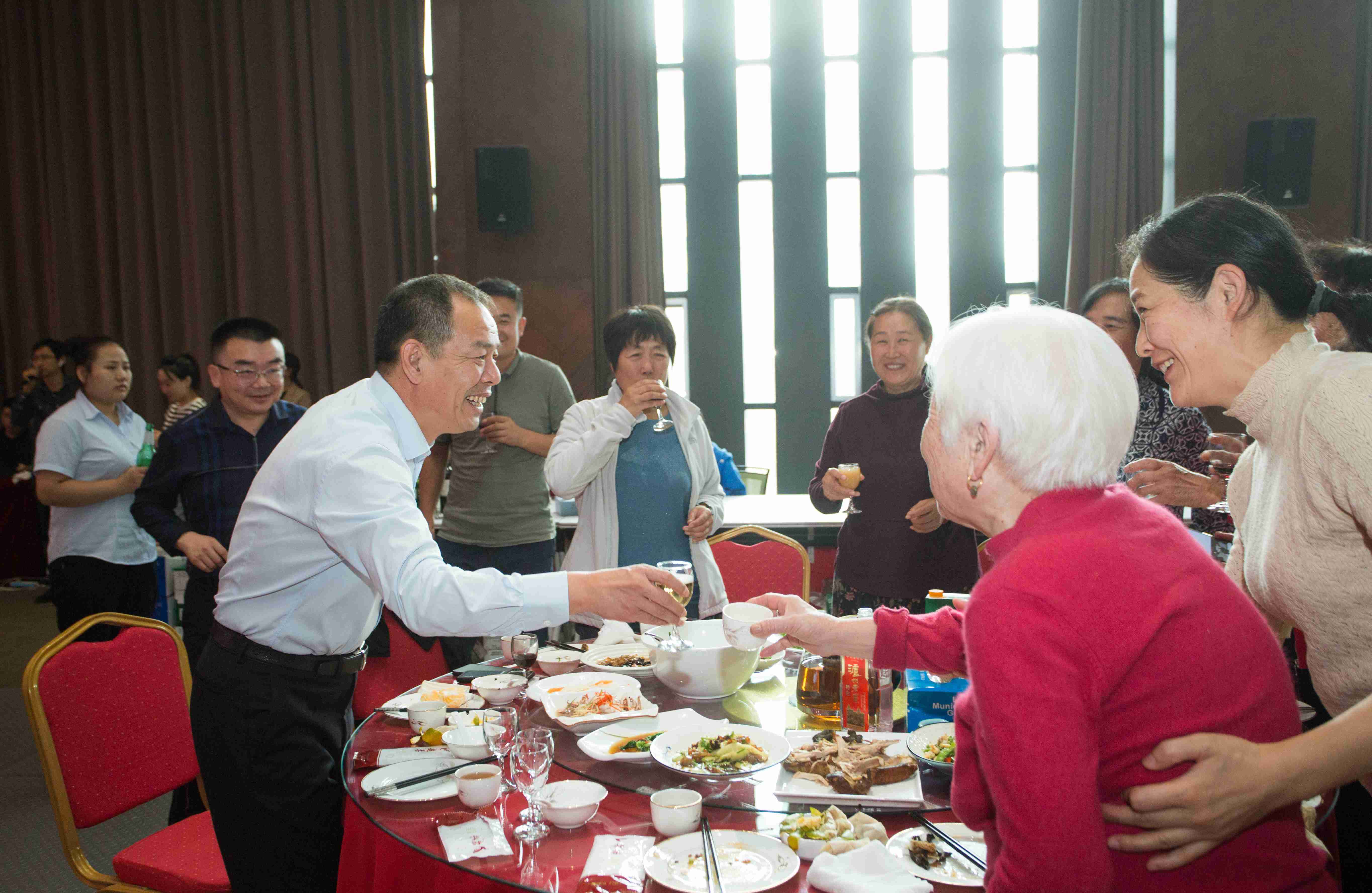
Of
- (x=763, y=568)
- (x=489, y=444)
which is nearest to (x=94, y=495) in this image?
(x=489, y=444)

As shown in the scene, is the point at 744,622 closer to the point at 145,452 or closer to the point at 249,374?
the point at 249,374

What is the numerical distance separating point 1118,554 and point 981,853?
0.53 meters

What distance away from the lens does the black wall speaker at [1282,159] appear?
601 centimetres

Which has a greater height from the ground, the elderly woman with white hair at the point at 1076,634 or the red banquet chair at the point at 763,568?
the elderly woman with white hair at the point at 1076,634

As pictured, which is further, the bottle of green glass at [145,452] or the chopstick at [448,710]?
Answer: the bottle of green glass at [145,452]

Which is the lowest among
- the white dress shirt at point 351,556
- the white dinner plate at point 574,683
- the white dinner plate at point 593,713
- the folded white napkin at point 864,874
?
the white dinner plate at point 574,683

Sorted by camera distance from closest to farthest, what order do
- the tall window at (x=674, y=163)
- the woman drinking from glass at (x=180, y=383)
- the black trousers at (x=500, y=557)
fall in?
the black trousers at (x=500, y=557) → the woman drinking from glass at (x=180, y=383) → the tall window at (x=674, y=163)

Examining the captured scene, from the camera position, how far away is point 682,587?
5.43ft

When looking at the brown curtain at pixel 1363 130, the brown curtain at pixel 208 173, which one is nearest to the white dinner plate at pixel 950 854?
the brown curtain at pixel 208 173

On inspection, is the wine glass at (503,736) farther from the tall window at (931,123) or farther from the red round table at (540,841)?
the tall window at (931,123)

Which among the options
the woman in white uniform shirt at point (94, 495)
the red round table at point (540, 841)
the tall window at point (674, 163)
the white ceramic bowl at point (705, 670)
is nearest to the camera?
the red round table at point (540, 841)

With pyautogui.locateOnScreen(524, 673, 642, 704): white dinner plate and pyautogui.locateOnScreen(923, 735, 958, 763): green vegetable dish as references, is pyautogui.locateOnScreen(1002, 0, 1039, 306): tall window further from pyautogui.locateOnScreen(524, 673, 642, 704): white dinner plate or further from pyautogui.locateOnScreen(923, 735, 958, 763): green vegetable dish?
pyautogui.locateOnScreen(923, 735, 958, 763): green vegetable dish

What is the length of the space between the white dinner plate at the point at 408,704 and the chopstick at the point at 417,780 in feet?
0.90

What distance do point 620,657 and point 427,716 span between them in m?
0.52
